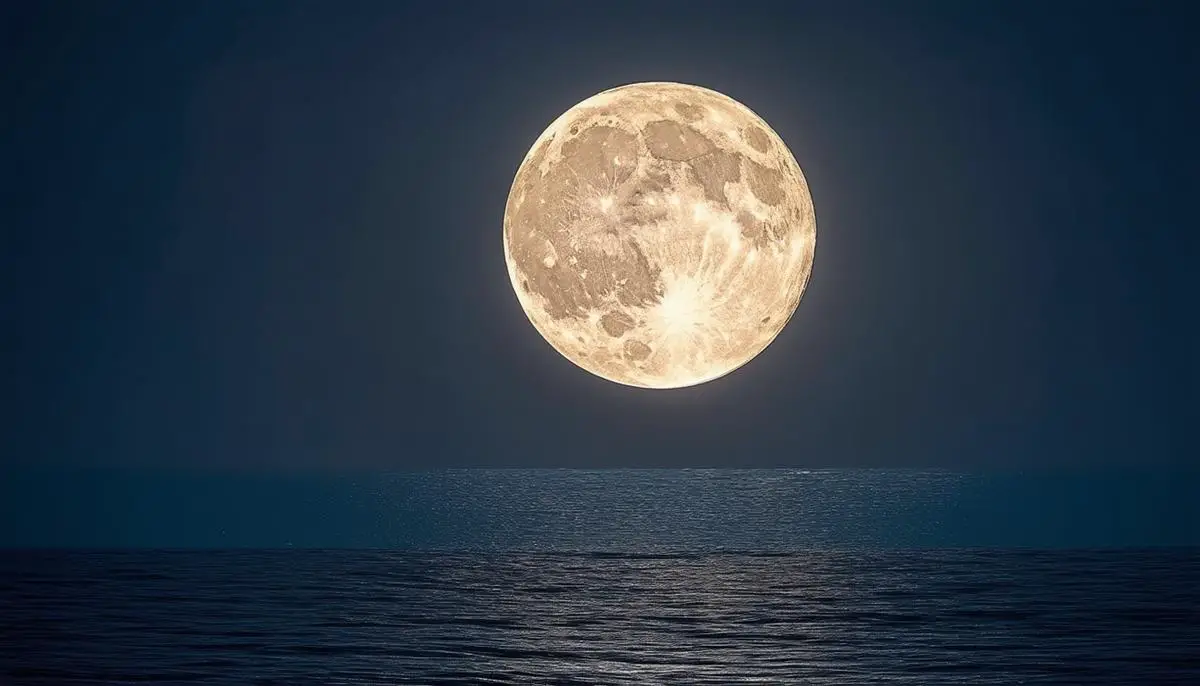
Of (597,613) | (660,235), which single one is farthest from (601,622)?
(660,235)

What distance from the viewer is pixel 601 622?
1916 cm

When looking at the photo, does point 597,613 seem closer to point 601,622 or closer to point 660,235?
point 601,622

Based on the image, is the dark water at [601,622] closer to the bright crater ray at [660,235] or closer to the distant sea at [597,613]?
the distant sea at [597,613]

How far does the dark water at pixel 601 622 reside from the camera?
51.5ft

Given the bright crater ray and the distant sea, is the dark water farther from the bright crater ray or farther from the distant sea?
the bright crater ray

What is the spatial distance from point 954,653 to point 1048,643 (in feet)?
4.80

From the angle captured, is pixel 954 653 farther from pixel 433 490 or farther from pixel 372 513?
pixel 433 490

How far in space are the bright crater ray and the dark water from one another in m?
3.43

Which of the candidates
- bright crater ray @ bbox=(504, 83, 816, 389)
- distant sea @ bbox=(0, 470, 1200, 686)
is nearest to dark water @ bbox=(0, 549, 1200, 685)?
distant sea @ bbox=(0, 470, 1200, 686)

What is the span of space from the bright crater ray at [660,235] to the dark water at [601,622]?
11.3 ft

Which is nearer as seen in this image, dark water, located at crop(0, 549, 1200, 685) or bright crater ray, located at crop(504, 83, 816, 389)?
dark water, located at crop(0, 549, 1200, 685)

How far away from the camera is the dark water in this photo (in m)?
15.7

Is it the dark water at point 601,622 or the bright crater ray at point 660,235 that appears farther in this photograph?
the bright crater ray at point 660,235

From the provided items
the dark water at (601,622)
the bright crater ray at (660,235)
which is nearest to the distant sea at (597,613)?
the dark water at (601,622)
